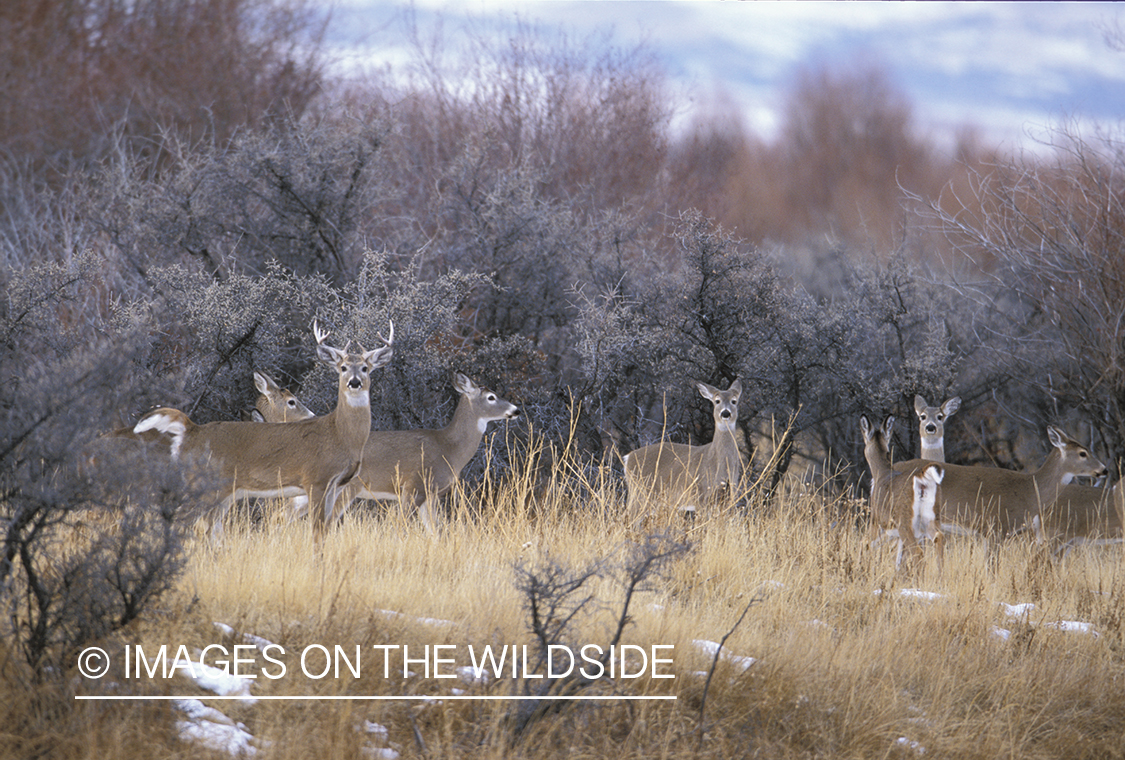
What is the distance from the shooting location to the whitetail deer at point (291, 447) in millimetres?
6781

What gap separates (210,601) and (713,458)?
493 centimetres

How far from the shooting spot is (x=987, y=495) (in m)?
8.02

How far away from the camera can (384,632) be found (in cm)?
449

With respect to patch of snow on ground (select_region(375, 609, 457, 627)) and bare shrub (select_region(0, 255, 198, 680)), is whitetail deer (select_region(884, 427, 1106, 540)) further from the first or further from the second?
bare shrub (select_region(0, 255, 198, 680))

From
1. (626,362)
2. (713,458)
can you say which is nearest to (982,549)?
(713,458)

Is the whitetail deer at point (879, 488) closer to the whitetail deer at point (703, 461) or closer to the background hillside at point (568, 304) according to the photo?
the background hillside at point (568, 304)

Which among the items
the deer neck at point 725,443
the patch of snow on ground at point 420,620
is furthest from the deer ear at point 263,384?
the patch of snow on ground at point 420,620

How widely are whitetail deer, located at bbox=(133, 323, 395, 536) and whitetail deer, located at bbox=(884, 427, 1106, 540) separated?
4039 mm

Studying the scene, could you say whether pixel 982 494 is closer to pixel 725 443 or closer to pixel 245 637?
pixel 725 443

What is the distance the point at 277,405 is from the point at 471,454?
1.63 metres

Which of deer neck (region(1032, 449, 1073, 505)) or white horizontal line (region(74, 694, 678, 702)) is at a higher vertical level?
white horizontal line (region(74, 694, 678, 702))

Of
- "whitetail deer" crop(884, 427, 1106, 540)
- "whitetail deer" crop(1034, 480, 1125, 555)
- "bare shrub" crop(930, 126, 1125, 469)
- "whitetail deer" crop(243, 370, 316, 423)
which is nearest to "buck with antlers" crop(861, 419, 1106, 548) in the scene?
"whitetail deer" crop(884, 427, 1106, 540)

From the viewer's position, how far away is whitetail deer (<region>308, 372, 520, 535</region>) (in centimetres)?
813
